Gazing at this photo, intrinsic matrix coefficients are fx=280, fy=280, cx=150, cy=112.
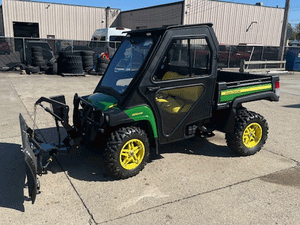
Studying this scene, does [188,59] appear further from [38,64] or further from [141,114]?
[38,64]

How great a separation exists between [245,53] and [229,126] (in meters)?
18.4

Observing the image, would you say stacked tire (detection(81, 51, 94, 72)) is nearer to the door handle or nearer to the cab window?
the cab window

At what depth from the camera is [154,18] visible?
28.6m

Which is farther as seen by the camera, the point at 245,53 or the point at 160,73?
the point at 245,53

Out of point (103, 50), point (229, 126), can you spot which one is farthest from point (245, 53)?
point (229, 126)

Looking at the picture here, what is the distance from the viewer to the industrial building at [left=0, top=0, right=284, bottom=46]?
26.6 metres

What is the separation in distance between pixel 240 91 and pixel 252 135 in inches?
31.9

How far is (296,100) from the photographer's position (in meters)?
9.68

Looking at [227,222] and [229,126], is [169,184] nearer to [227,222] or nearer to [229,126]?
[227,222]

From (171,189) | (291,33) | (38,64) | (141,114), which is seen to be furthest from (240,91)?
(291,33)

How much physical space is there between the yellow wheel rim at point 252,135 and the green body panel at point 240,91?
0.54 metres

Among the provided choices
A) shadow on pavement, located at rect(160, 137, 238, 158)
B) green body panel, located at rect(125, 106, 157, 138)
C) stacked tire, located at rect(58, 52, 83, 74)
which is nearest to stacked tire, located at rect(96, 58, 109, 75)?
stacked tire, located at rect(58, 52, 83, 74)

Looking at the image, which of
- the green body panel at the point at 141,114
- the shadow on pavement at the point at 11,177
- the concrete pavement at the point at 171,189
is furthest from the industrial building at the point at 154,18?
the green body panel at the point at 141,114

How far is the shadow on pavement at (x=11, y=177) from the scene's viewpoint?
330cm
